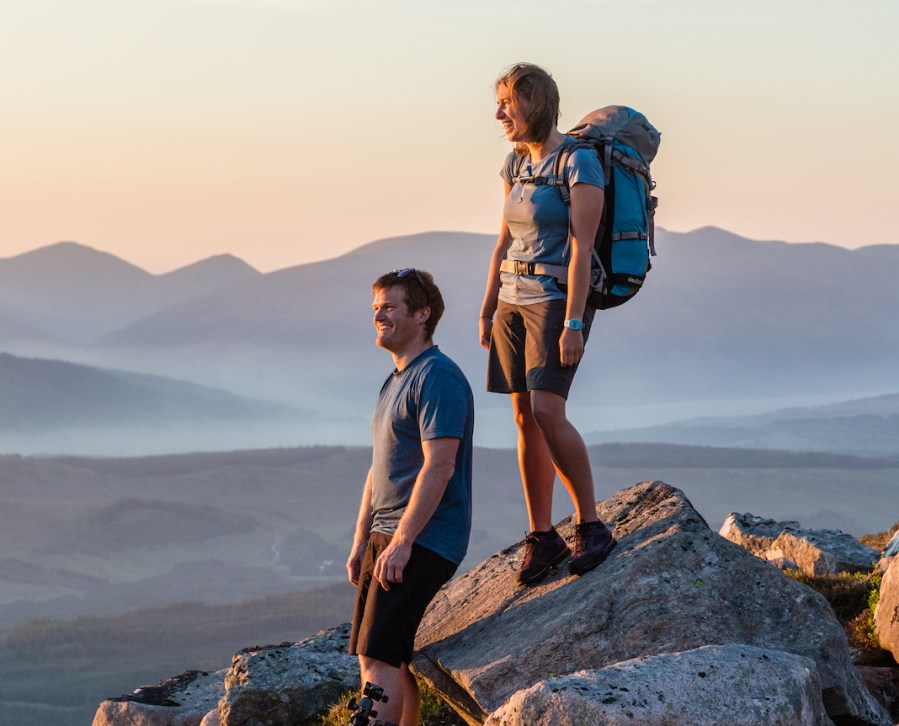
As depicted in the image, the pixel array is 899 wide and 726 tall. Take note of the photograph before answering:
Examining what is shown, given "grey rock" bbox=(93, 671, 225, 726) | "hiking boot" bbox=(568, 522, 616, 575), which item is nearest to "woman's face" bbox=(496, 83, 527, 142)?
"hiking boot" bbox=(568, 522, 616, 575)

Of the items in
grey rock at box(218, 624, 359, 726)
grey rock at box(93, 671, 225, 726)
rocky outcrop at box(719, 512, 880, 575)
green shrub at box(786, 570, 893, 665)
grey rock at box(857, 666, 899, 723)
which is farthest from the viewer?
rocky outcrop at box(719, 512, 880, 575)

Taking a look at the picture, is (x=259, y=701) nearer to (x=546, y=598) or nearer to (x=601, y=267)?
(x=546, y=598)

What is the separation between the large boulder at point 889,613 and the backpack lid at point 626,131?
3757mm

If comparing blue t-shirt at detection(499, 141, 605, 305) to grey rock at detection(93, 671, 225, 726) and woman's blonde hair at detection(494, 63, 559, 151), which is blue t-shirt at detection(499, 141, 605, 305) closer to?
woman's blonde hair at detection(494, 63, 559, 151)

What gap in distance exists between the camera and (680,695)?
595 cm

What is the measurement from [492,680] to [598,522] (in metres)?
1.41

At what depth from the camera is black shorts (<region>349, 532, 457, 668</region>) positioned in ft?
23.7

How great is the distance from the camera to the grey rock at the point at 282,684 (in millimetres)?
9531

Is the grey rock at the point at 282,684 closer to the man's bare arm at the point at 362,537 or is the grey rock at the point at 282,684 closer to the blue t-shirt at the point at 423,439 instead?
the man's bare arm at the point at 362,537

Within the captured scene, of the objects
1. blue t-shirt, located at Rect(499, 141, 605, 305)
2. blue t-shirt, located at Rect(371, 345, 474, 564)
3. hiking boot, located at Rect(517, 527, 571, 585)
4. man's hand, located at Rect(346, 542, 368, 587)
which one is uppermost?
blue t-shirt, located at Rect(499, 141, 605, 305)

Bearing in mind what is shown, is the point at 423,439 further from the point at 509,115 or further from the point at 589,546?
the point at 509,115

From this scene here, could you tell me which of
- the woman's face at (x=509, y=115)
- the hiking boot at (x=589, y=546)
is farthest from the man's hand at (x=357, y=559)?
the woman's face at (x=509, y=115)

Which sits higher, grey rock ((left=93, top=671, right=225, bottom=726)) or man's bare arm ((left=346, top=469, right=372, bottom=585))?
man's bare arm ((left=346, top=469, right=372, bottom=585))

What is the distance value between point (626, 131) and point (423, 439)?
2565 mm
